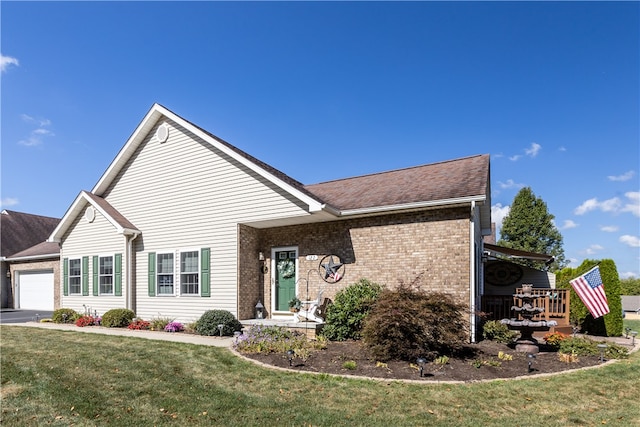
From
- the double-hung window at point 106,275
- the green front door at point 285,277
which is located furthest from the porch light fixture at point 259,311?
the double-hung window at point 106,275

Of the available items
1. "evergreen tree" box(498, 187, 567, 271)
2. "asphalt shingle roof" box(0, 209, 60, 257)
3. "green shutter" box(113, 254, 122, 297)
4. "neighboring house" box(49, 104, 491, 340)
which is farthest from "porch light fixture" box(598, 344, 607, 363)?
"asphalt shingle roof" box(0, 209, 60, 257)

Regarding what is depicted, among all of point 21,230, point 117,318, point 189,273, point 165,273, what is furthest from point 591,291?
point 21,230

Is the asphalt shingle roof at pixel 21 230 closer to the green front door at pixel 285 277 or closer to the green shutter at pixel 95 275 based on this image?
the green shutter at pixel 95 275

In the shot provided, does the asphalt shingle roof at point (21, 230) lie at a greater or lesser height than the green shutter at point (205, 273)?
greater

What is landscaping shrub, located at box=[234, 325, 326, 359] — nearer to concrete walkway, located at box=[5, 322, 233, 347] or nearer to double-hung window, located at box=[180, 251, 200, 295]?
concrete walkway, located at box=[5, 322, 233, 347]

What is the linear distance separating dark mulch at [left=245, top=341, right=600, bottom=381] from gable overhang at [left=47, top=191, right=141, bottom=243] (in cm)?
841

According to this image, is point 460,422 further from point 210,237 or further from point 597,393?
point 210,237

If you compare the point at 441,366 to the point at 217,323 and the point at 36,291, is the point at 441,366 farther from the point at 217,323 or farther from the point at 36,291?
the point at 36,291

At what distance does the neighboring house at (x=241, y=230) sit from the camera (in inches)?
414

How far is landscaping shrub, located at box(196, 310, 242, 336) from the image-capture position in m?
11.2

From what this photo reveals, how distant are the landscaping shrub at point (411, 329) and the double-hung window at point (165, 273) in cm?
852

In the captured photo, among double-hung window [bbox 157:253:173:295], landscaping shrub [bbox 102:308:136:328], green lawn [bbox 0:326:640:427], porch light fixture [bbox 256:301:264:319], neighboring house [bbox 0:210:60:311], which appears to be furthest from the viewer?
neighboring house [bbox 0:210:60:311]

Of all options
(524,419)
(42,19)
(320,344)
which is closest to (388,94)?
(320,344)

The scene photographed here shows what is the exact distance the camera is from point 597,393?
611 centimetres
